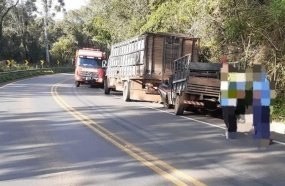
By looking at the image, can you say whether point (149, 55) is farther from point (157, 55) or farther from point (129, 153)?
point (129, 153)

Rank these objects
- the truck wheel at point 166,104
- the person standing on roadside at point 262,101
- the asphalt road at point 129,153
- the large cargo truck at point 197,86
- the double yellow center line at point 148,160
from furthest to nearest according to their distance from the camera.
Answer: the truck wheel at point 166,104 < the large cargo truck at point 197,86 < the person standing on roadside at point 262,101 < the asphalt road at point 129,153 < the double yellow center line at point 148,160

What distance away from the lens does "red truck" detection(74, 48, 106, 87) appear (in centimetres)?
3469

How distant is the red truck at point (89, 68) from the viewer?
34.7 meters

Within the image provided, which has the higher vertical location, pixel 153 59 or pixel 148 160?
pixel 153 59

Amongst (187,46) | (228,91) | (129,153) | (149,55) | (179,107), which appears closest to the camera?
(129,153)

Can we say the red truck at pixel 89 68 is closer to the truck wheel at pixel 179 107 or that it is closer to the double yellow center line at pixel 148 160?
the truck wheel at pixel 179 107

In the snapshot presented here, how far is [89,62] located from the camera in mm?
35688

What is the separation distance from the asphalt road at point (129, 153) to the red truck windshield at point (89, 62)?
1988 cm

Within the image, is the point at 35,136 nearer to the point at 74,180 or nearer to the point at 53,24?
the point at 74,180

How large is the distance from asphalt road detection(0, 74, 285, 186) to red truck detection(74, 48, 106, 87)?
18.8 meters

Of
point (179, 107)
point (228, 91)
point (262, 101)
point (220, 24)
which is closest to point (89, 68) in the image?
point (220, 24)

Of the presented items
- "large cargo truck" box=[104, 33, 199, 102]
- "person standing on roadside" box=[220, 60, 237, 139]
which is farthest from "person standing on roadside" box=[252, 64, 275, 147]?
"large cargo truck" box=[104, 33, 199, 102]

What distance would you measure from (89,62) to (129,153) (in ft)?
87.0

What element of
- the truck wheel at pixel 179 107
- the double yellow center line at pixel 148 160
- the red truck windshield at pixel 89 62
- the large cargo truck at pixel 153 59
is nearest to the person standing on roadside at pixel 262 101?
the double yellow center line at pixel 148 160
